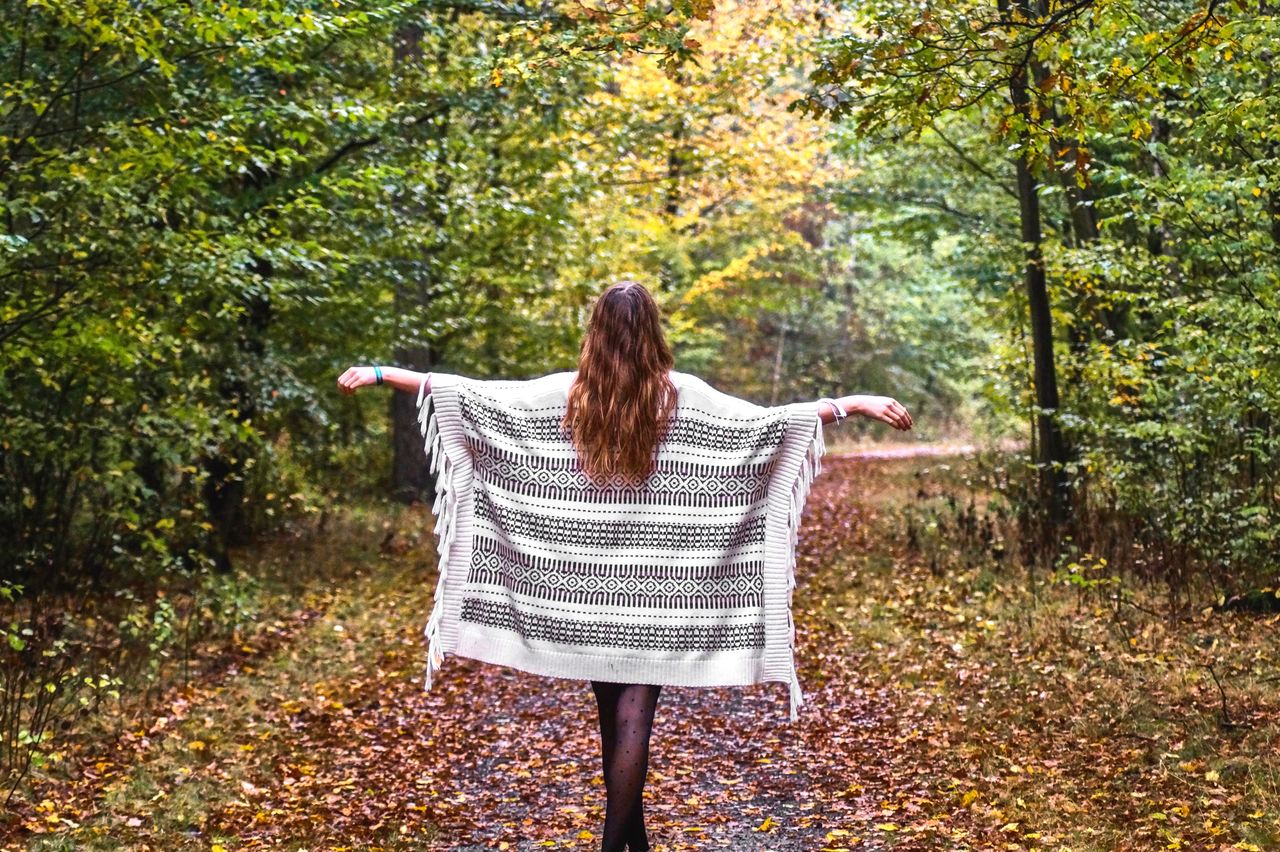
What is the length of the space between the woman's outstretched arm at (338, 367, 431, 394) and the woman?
1 cm

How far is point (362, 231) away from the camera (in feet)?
41.9

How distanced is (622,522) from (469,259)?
1199 cm

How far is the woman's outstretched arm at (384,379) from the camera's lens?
173 inches

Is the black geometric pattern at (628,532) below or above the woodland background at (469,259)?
below

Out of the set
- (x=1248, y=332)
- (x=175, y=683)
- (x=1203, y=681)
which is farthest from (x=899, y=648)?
(x=175, y=683)

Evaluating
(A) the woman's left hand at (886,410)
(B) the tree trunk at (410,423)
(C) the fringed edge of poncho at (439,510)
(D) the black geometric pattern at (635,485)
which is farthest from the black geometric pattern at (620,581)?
(B) the tree trunk at (410,423)

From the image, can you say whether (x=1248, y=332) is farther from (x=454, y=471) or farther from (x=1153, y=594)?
(x=454, y=471)

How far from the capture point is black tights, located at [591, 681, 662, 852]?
174 inches

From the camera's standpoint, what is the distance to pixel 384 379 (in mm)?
4531

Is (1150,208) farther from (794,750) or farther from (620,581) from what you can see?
(620,581)

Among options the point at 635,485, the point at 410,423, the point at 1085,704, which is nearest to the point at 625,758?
the point at 635,485

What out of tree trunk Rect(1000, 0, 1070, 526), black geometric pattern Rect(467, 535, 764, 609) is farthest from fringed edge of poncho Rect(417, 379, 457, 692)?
tree trunk Rect(1000, 0, 1070, 526)

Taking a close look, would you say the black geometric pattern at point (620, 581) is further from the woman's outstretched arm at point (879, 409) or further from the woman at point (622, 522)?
the woman's outstretched arm at point (879, 409)

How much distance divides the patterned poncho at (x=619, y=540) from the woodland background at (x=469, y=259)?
2.17 m
